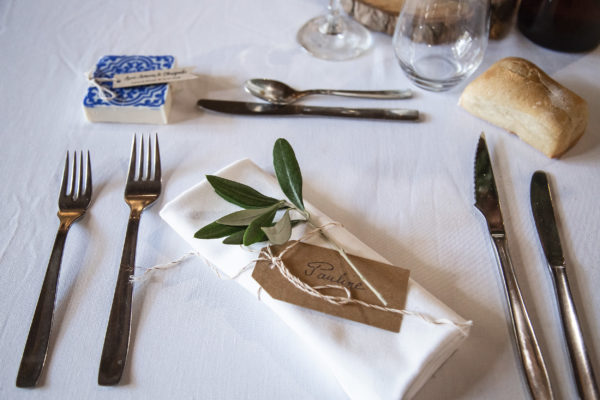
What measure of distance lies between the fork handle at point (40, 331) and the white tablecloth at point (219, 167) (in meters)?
0.01

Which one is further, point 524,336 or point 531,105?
point 531,105

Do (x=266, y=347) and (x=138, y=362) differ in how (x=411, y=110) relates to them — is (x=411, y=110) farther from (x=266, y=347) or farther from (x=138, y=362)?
(x=138, y=362)

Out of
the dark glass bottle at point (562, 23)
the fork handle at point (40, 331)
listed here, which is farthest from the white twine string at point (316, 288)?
the dark glass bottle at point (562, 23)

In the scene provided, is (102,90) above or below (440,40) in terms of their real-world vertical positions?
below

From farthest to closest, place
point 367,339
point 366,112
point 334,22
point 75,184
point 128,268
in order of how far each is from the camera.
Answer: point 334,22
point 366,112
point 75,184
point 128,268
point 367,339

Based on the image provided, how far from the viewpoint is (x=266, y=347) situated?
0.54 m

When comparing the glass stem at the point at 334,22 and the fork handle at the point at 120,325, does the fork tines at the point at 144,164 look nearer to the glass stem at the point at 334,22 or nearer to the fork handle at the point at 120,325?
the fork handle at the point at 120,325

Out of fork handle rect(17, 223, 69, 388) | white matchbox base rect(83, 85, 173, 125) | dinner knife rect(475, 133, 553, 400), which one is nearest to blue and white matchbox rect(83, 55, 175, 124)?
white matchbox base rect(83, 85, 173, 125)

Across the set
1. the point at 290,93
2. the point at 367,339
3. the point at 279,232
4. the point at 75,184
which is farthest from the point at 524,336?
the point at 75,184

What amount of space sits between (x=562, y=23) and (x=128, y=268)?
0.92 m

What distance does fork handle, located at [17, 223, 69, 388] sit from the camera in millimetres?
504

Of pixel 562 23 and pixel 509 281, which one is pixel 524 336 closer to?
pixel 509 281

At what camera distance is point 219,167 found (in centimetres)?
74

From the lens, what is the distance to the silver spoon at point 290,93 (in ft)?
2.75
